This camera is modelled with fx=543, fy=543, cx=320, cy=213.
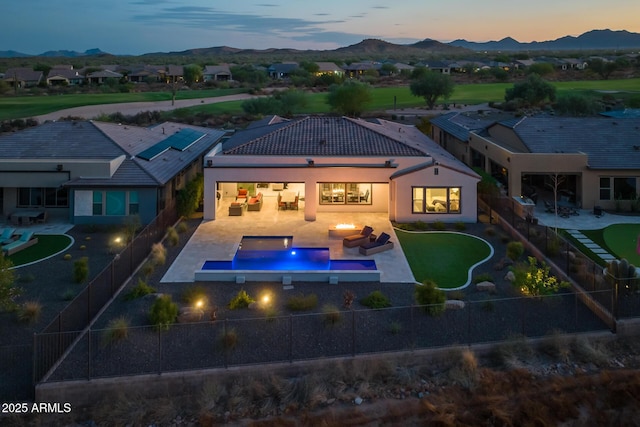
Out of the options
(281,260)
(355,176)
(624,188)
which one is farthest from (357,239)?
(624,188)

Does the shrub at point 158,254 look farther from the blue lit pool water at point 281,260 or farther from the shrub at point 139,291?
the shrub at point 139,291

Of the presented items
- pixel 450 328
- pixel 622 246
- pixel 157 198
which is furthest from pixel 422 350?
pixel 157 198

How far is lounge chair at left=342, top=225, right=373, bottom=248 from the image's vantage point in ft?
81.6

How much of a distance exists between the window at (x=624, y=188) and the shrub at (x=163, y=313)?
85.4 ft

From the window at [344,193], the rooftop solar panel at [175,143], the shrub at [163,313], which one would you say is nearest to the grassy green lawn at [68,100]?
the rooftop solar panel at [175,143]

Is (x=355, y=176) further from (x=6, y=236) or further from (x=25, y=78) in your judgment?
(x=25, y=78)

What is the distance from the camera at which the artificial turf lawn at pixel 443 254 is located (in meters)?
21.7

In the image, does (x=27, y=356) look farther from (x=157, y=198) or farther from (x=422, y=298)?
(x=157, y=198)

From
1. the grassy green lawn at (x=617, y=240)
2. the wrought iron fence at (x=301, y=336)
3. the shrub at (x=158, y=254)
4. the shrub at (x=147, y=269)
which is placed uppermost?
the grassy green lawn at (x=617, y=240)

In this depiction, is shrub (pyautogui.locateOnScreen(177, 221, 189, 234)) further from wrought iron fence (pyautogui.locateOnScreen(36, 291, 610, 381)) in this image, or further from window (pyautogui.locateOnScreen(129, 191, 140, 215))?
wrought iron fence (pyautogui.locateOnScreen(36, 291, 610, 381))

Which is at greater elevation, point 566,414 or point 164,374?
point 164,374

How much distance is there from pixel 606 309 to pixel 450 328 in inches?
203

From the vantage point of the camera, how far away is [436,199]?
1178 inches

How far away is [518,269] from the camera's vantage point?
20.3 m
